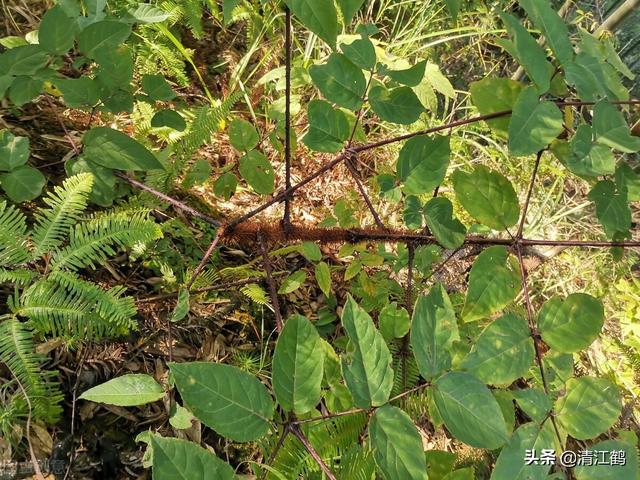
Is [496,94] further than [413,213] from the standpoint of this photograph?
No

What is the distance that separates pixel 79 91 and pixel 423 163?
886mm

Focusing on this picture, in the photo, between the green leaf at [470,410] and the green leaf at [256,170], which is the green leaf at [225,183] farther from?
the green leaf at [470,410]

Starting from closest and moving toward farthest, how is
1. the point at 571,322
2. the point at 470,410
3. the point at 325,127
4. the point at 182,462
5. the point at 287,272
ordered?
the point at 182,462 < the point at 470,410 < the point at 571,322 < the point at 325,127 < the point at 287,272

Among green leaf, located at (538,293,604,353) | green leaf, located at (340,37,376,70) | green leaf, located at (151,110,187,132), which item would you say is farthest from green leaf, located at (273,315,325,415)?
green leaf, located at (151,110,187,132)

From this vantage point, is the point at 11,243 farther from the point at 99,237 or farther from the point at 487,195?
the point at 487,195

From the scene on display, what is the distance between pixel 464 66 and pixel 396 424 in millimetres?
3374

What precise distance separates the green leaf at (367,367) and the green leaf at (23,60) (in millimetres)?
1025

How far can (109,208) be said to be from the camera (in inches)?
70.7

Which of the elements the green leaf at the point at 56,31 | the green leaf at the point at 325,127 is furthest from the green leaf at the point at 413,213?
the green leaf at the point at 56,31

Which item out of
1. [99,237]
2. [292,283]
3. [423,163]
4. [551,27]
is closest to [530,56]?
[551,27]

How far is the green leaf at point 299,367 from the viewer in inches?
31.9

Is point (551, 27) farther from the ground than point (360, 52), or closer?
farther from the ground

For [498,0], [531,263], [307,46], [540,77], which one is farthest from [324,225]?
[498,0]

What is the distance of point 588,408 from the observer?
3.15 ft
